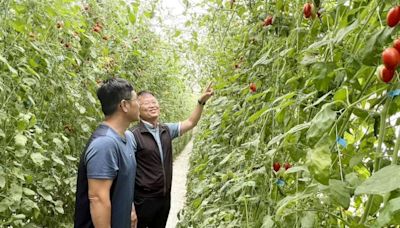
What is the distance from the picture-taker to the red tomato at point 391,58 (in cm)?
52

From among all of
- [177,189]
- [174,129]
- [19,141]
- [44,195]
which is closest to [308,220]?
[19,141]

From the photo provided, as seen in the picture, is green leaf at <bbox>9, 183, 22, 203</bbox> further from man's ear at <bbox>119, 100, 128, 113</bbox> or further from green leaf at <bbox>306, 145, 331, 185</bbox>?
green leaf at <bbox>306, 145, 331, 185</bbox>

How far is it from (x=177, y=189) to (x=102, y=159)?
4.55 m

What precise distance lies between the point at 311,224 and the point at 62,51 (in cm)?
169

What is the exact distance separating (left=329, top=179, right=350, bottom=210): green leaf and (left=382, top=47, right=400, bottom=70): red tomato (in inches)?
6.4

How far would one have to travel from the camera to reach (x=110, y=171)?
1759 millimetres

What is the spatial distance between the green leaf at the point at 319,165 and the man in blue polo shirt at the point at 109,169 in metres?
1.28

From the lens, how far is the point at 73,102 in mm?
2287

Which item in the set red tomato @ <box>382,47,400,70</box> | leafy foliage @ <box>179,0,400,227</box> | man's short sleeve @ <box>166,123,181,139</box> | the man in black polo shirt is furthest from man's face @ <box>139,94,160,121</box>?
red tomato @ <box>382,47,400,70</box>

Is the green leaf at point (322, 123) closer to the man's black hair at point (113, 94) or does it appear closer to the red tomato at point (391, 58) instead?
the red tomato at point (391, 58)

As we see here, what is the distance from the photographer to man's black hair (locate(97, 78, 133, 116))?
1959 mm

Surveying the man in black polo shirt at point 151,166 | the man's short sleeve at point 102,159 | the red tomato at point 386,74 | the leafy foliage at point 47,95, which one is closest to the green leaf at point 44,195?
the leafy foliage at point 47,95

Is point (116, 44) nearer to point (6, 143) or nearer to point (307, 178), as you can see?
point (6, 143)

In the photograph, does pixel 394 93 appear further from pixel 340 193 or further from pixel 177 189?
pixel 177 189
